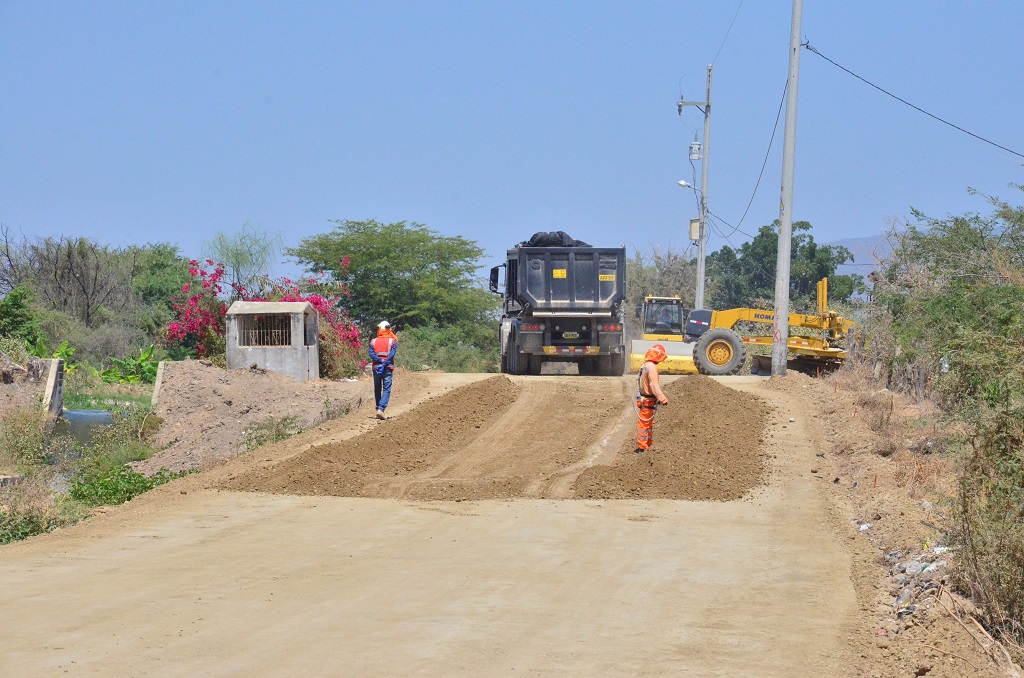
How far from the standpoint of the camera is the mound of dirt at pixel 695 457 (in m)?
13.3

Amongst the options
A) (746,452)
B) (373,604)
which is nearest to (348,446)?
(746,452)

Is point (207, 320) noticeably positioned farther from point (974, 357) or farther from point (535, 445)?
point (974, 357)

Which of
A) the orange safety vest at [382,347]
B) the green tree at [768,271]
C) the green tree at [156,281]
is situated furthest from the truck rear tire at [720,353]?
the green tree at [768,271]

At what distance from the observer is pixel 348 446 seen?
55.1 ft

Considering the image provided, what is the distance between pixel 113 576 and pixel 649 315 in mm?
32021

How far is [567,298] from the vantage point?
26891 mm

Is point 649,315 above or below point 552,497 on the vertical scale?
above

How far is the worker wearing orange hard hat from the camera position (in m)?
14.7

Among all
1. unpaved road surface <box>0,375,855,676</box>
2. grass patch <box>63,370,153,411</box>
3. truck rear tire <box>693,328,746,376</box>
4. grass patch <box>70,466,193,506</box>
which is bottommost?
grass patch <box>63,370,153,411</box>

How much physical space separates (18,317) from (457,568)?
1184 inches

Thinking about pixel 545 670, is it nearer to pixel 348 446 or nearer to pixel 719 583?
pixel 719 583

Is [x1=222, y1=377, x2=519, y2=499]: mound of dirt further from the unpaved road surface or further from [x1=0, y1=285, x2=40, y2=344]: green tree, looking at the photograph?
[x1=0, y1=285, x2=40, y2=344]: green tree

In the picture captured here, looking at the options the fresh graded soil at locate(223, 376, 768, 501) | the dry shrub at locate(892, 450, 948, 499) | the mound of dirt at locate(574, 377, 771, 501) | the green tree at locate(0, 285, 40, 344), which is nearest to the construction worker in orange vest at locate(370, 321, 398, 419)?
the fresh graded soil at locate(223, 376, 768, 501)

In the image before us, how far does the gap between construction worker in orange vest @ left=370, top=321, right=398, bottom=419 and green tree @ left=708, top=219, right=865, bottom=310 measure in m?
45.3
